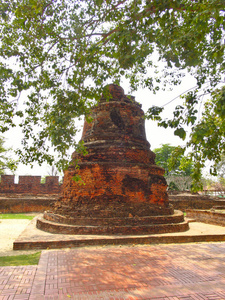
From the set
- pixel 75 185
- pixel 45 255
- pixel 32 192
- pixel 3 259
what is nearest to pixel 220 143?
pixel 75 185

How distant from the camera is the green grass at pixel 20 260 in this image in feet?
13.5

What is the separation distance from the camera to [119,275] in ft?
11.8

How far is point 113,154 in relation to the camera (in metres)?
7.15

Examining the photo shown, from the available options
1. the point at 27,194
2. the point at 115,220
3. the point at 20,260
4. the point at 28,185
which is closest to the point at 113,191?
the point at 115,220

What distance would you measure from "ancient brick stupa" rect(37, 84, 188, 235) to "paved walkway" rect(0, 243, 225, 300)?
1134 mm

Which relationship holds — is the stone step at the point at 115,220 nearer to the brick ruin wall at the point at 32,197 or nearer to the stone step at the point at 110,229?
the stone step at the point at 110,229

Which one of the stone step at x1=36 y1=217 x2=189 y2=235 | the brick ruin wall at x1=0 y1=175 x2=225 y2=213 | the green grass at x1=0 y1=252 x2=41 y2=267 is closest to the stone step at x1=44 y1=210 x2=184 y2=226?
the stone step at x1=36 y1=217 x2=189 y2=235

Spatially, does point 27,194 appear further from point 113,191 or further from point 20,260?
point 20,260

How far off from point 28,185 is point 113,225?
9.45 meters

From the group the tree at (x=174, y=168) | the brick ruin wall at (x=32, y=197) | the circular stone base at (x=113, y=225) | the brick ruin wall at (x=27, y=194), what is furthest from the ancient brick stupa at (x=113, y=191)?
the brick ruin wall at (x=27, y=194)

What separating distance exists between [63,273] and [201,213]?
8.40 m

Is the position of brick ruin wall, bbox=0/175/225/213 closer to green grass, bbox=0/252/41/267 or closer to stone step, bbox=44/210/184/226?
stone step, bbox=44/210/184/226

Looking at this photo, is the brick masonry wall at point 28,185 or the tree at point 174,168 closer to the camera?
the tree at point 174,168

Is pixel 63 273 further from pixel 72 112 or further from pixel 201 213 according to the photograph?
pixel 201 213
